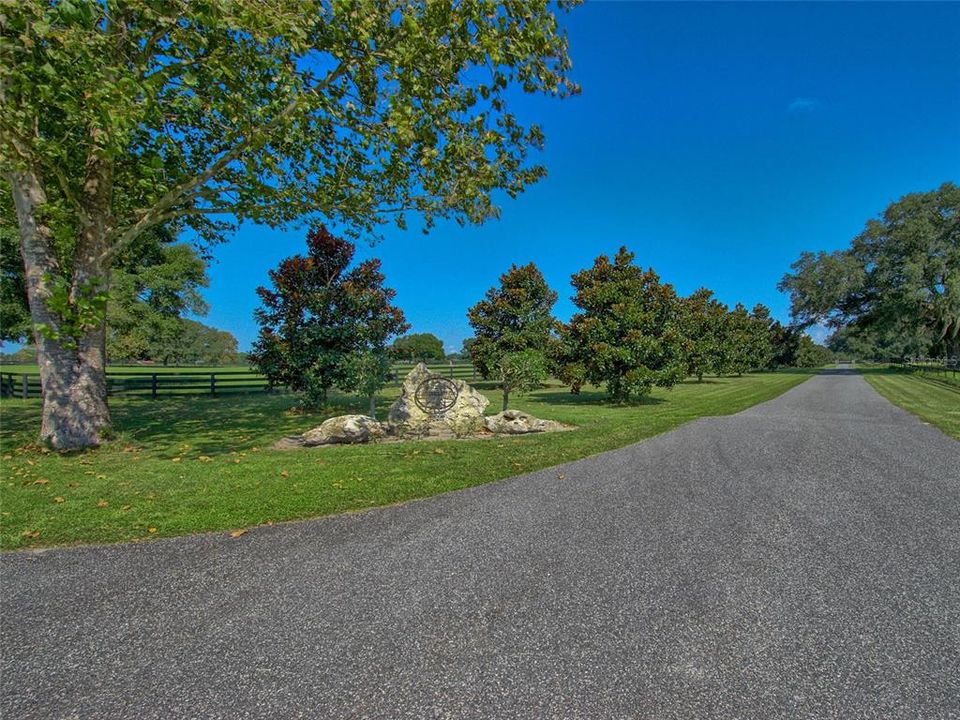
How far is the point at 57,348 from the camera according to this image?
24.4 ft

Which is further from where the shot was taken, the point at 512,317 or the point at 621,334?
the point at 512,317

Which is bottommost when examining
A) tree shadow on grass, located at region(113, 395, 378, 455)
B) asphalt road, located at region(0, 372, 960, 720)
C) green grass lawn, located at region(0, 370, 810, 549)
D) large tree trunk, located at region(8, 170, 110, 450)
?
asphalt road, located at region(0, 372, 960, 720)

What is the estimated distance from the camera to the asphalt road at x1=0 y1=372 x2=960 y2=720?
6.27ft

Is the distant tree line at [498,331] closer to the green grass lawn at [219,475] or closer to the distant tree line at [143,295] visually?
the green grass lawn at [219,475]

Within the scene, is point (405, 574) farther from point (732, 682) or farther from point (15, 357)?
point (15, 357)

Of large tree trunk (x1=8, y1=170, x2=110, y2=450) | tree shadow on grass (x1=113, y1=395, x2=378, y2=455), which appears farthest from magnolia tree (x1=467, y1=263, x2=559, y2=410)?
large tree trunk (x1=8, y1=170, x2=110, y2=450)

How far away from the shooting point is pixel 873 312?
136ft

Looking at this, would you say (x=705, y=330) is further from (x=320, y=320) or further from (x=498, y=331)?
(x=320, y=320)

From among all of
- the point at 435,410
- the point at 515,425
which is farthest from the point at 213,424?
the point at 515,425

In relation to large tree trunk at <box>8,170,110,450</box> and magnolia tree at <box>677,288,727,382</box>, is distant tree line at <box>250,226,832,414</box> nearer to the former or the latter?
large tree trunk at <box>8,170,110,450</box>

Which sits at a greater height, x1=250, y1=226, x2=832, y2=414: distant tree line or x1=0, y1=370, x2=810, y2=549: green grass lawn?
x1=250, y1=226, x2=832, y2=414: distant tree line

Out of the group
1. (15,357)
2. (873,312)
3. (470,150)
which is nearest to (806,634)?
(470,150)

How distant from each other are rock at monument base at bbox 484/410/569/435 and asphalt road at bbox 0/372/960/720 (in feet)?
16.5

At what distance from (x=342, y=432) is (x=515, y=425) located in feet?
11.6
